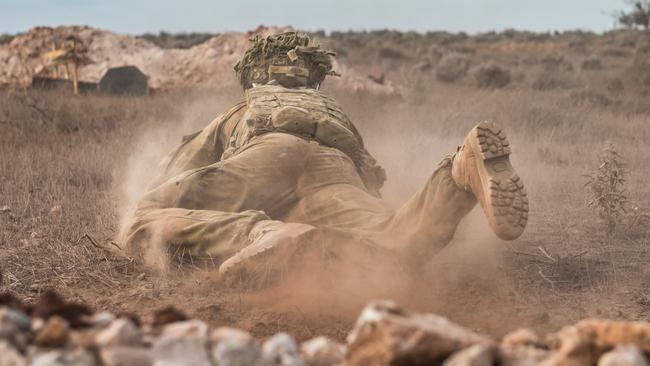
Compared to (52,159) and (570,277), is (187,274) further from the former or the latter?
(52,159)

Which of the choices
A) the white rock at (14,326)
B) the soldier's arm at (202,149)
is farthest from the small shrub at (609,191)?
the white rock at (14,326)

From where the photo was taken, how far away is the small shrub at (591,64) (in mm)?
25406

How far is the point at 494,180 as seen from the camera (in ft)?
15.9

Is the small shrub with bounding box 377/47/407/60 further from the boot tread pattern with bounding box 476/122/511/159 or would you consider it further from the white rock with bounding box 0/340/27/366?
the white rock with bounding box 0/340/27/366

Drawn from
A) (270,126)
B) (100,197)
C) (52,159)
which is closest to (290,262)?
(270,126)

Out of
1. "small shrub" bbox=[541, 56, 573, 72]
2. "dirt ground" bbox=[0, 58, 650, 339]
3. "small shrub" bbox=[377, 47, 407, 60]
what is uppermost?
"small shrub" bbox=[377, 47, 407, 60]

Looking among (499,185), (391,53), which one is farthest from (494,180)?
(391,53)

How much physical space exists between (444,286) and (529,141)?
7.06 meters

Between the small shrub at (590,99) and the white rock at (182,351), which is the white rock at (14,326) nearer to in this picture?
the white rock at (182,351)

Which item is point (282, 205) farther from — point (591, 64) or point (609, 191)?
point (591, 64)

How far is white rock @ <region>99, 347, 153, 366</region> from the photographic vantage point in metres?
2.55

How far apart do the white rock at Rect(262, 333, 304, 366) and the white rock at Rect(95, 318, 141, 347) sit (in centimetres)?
38

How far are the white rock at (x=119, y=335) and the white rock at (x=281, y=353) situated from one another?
1.24ft

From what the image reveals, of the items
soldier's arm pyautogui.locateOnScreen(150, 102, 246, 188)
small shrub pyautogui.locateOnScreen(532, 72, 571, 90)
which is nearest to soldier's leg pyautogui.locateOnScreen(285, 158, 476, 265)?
soldier's arm pyautogui.locateOnScreen(150, 102, 246, 188)
